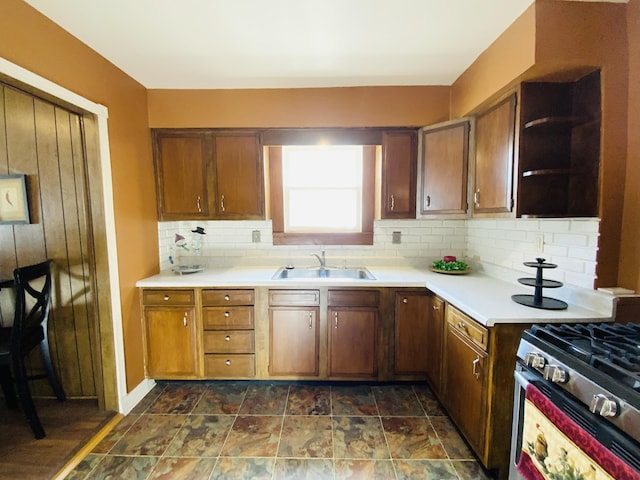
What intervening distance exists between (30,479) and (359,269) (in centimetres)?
251

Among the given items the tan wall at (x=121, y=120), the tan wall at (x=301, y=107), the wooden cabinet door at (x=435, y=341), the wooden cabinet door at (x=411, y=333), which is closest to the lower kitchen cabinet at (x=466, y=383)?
the wooden cabinet door at (x=435, y=341)

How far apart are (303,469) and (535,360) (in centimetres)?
135

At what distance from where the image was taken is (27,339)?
1.83 m

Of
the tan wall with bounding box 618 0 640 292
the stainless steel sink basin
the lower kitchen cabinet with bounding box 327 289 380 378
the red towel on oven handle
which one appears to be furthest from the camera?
the stainless steel sink basin

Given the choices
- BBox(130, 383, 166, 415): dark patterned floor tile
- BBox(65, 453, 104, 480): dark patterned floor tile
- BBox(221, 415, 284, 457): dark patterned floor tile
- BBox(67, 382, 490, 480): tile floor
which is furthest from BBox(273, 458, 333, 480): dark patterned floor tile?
BBox(130, 383, 166, 415): dark patterned floor tile

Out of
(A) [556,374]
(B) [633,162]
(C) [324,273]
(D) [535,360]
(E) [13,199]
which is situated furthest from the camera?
(C) [324,273]

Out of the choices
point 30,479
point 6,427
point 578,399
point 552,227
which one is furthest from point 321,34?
point 6,427

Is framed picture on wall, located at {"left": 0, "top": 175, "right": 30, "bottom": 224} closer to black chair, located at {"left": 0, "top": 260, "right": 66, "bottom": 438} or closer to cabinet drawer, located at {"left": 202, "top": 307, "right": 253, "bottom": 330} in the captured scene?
black chair, located at {"left": 0, "top": 260, "right": 66, "bottom": 438}

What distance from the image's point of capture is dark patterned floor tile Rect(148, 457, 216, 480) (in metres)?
1.55

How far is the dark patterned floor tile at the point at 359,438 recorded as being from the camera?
1692 mm

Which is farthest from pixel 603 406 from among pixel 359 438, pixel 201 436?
pixel 201 436

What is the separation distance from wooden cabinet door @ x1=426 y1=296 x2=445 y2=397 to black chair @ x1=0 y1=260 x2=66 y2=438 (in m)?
2.68

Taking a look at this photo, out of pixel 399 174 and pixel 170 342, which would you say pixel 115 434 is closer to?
pixel 170 342

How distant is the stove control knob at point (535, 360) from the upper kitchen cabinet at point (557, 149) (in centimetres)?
83
